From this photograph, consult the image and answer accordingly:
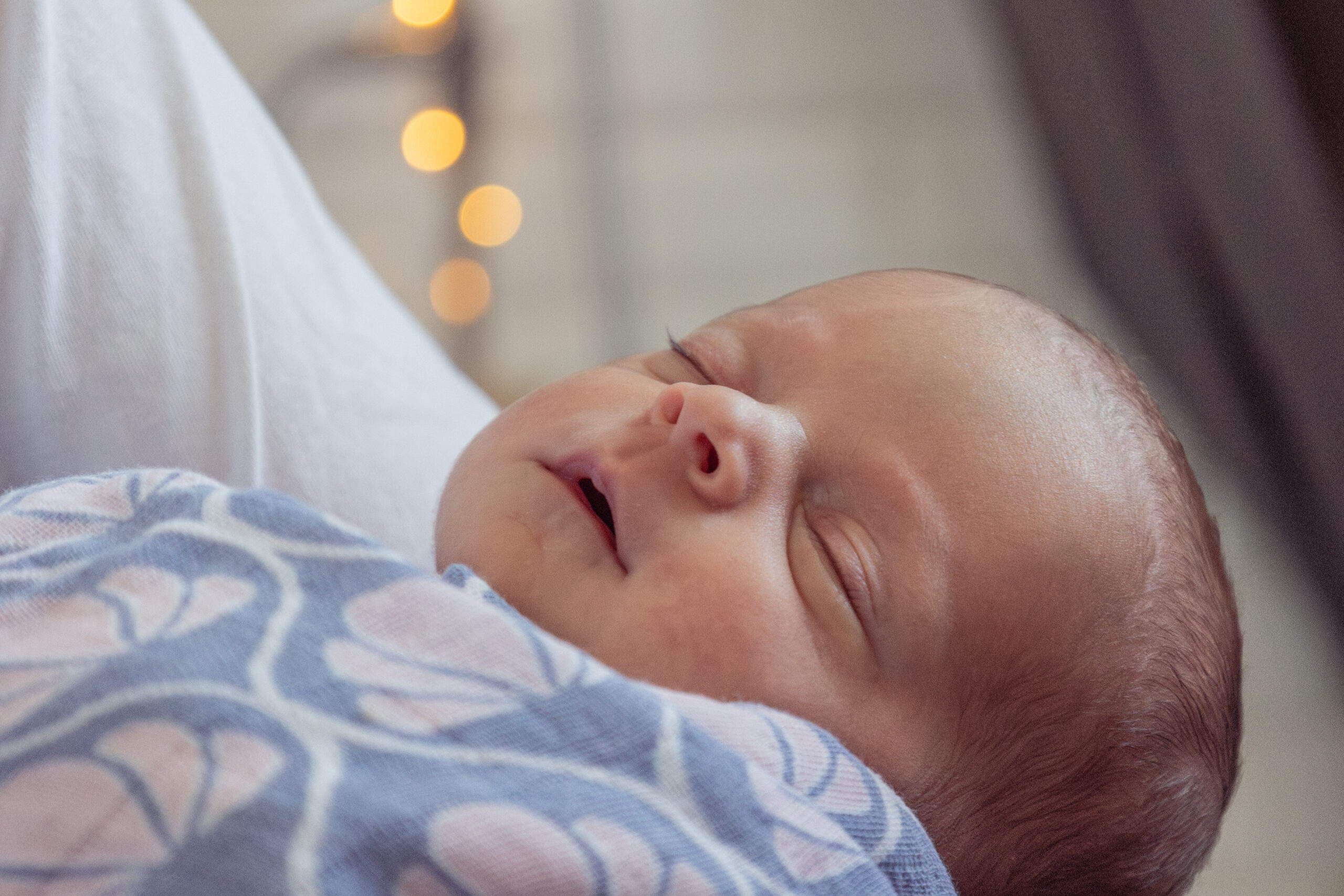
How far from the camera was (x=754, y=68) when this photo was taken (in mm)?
1757

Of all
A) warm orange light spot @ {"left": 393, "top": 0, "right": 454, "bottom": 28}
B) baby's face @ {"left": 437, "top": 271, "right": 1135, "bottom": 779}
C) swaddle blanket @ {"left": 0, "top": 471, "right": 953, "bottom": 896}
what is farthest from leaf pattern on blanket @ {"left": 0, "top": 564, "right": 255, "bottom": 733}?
warm orange light spot @ {"left": 393, "top": 0, "right": 454, "bottom": 28}

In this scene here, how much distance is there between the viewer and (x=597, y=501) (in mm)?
669

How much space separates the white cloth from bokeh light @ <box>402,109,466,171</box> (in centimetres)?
86

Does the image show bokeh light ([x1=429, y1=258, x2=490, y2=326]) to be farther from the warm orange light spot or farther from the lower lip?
the lower lip

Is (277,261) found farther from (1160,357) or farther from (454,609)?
(1160,357)

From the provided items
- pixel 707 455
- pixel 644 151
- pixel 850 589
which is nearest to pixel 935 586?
pixel 850 589

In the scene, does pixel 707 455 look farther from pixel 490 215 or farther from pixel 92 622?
pixel 490 215

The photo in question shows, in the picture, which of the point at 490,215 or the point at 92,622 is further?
the point at 490,215

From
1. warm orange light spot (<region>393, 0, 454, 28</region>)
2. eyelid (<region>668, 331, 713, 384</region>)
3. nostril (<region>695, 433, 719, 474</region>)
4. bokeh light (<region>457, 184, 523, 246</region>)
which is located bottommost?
nostril (<region>695, 433, 719, 474</region>)

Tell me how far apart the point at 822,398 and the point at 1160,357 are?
81cm

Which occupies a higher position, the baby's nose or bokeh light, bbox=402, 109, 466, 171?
bokeh light, bbox=402, 109, 466, 171

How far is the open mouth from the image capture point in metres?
0.66

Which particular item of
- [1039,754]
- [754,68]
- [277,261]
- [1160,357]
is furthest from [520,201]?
[1039,754]

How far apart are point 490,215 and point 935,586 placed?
1.40 metres
